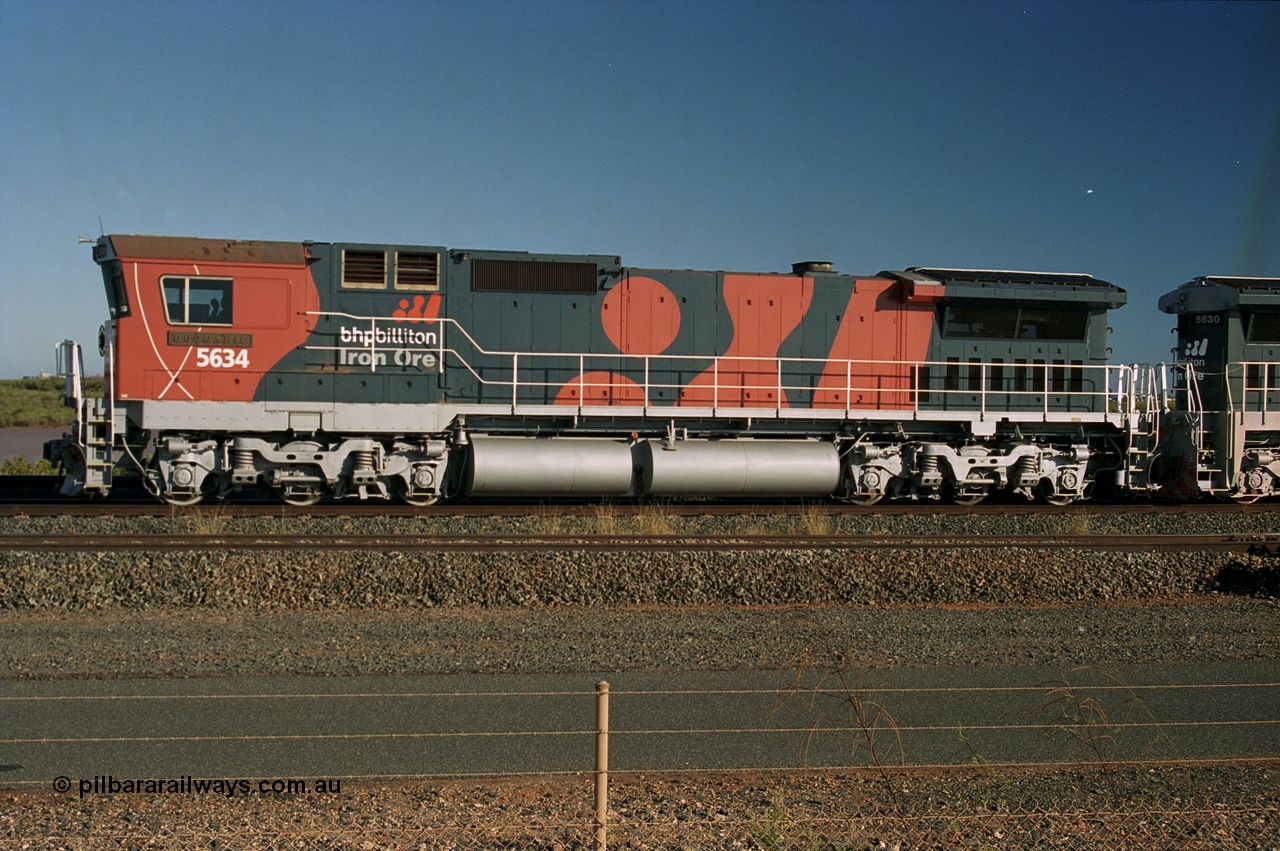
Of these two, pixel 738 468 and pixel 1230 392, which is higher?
pixel 1230 392

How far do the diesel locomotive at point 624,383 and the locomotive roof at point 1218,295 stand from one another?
0.05m

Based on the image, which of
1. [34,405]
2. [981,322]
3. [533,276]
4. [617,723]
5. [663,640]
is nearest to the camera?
[617,723]

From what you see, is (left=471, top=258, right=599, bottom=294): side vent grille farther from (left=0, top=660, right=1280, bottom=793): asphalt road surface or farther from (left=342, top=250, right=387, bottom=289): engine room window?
(left=0, top=660, right=1280, bottom=793): asphalt road surface

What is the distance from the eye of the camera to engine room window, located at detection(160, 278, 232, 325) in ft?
45.0

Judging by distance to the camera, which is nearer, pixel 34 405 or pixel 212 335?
pixel 212 335

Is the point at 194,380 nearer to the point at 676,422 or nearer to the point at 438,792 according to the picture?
the point at 676,422

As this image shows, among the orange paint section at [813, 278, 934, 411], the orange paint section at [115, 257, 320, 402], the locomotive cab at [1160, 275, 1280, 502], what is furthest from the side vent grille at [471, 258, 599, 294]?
the locomotive cab at [1160, 275, 1280, 502]

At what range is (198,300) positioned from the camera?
45.3 feet

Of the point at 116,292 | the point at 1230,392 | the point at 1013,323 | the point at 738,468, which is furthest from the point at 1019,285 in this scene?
the point at 116,292

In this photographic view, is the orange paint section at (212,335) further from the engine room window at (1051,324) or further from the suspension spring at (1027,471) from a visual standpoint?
the engine room window at (1051,324)

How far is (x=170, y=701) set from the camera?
251 inches

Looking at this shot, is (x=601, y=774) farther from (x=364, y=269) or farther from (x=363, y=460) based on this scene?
(x=364, y=269)

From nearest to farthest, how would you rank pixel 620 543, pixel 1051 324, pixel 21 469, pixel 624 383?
pixel 620 543
pixel 624 383
pixel 1051 324
pixel 21 469

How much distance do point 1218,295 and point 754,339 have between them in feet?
28.5
